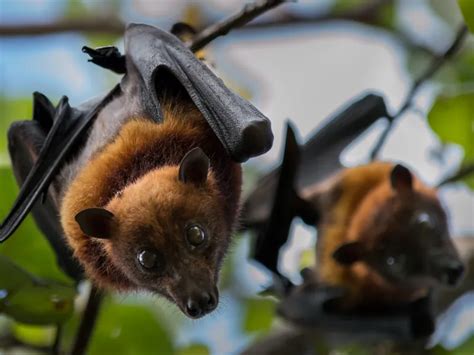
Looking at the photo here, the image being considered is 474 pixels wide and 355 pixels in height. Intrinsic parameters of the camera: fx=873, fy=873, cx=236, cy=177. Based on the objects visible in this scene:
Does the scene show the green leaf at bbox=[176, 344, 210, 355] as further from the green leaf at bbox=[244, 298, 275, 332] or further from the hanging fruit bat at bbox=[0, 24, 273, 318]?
the hanging fruit bat at bbox=[0, 24, 273, 318]

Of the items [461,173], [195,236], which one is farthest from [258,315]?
[195,236]

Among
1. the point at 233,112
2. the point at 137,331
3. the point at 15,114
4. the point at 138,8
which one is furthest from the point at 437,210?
the point at 138,8

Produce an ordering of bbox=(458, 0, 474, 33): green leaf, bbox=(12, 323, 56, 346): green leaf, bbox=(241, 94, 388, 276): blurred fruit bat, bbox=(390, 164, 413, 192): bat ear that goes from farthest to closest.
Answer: bbox=(241, 94, 388, 276): blurred fruit bat
bbox=(390, 164, 413, 192): bat ear
bbox=(12, 323, 56, 346): green leaf
bbox=(458, 0, 474, 33): green leaf

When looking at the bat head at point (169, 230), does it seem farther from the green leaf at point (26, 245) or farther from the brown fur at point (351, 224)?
the brown fur at point (351, 224)

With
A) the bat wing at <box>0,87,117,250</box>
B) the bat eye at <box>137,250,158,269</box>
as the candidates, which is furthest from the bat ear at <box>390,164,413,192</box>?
the bat eye at <box>137,250,158,269</box>

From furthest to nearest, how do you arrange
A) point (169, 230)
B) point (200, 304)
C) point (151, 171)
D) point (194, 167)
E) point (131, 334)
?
point (131, 334) → point (151, 171) → point (194, 167) → point (169, 230) → point (200, 304)

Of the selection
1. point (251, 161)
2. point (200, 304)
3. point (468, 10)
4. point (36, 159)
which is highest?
point (468, 10)

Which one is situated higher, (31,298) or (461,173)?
(31,298)

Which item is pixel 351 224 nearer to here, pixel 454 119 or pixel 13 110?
pixel 454 119
